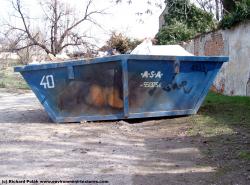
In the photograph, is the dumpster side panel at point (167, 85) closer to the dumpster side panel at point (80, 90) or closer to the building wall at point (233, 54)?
the dumpster side panel at point (80, 90)

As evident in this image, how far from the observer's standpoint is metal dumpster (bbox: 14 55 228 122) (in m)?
7.98

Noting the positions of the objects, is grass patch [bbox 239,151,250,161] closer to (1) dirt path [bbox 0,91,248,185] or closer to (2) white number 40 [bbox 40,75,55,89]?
(1) dirt path [bbox 0,91,248,185]

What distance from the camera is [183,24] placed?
75.9ft

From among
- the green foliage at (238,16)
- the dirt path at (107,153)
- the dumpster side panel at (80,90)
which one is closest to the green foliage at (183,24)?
the green foliage at (238,16)

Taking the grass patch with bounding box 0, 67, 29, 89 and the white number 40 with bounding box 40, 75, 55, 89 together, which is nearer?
the white number 40 with bounding box 40, 75, 55, 89

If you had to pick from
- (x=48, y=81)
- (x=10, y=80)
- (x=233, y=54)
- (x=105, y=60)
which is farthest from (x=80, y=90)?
(x=10, y=80)

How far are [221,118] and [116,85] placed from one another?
1999mm

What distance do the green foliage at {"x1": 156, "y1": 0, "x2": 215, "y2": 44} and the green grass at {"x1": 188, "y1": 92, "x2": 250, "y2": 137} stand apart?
1218 cm

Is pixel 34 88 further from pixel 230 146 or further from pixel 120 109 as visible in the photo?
pixel 230 146

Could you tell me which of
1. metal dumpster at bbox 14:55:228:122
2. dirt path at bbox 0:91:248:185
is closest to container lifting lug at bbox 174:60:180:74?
metal dumpster at bbox 14:55:228:122

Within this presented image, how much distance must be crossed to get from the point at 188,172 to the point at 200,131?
2.35 metres

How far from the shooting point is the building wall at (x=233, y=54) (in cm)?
1125

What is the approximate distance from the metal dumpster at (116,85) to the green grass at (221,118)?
68 cm

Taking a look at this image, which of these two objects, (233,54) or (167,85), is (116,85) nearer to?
(167,85)
